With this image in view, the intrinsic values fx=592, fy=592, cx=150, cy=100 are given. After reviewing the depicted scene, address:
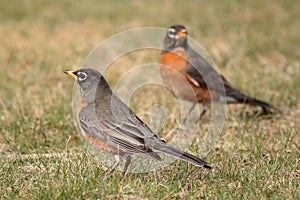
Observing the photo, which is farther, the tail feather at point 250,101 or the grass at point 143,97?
the tail feather at point 250,101

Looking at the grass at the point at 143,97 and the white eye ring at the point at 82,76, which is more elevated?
the white eye ring at the point at 82,76

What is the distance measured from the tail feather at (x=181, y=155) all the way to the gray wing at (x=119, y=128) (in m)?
0.09

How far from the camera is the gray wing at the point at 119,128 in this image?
186 inches

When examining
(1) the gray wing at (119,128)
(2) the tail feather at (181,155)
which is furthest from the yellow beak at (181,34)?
(2) the tail feather at (181,155)

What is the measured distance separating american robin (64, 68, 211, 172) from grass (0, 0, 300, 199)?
22 centimetres

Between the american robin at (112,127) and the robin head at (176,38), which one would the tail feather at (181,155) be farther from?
the robin head at (176,38)

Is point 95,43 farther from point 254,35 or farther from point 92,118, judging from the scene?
point 92,118

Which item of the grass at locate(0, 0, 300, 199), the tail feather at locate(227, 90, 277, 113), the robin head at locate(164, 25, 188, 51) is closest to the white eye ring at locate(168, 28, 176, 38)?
the robin head at locate(164, 25, 188, 51)

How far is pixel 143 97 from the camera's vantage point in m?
7.81

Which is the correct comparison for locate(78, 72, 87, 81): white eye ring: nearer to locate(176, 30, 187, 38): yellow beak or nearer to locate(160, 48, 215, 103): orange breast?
locate(160, 48, 215, 103): orange breast

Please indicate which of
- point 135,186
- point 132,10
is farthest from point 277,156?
point 132,10

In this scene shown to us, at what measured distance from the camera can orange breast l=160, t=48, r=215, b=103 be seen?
7.20 meters

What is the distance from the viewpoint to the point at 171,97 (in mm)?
7895

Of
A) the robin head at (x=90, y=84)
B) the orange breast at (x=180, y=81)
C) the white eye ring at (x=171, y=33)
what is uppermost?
the white eye ring at (x=171, y=33)
